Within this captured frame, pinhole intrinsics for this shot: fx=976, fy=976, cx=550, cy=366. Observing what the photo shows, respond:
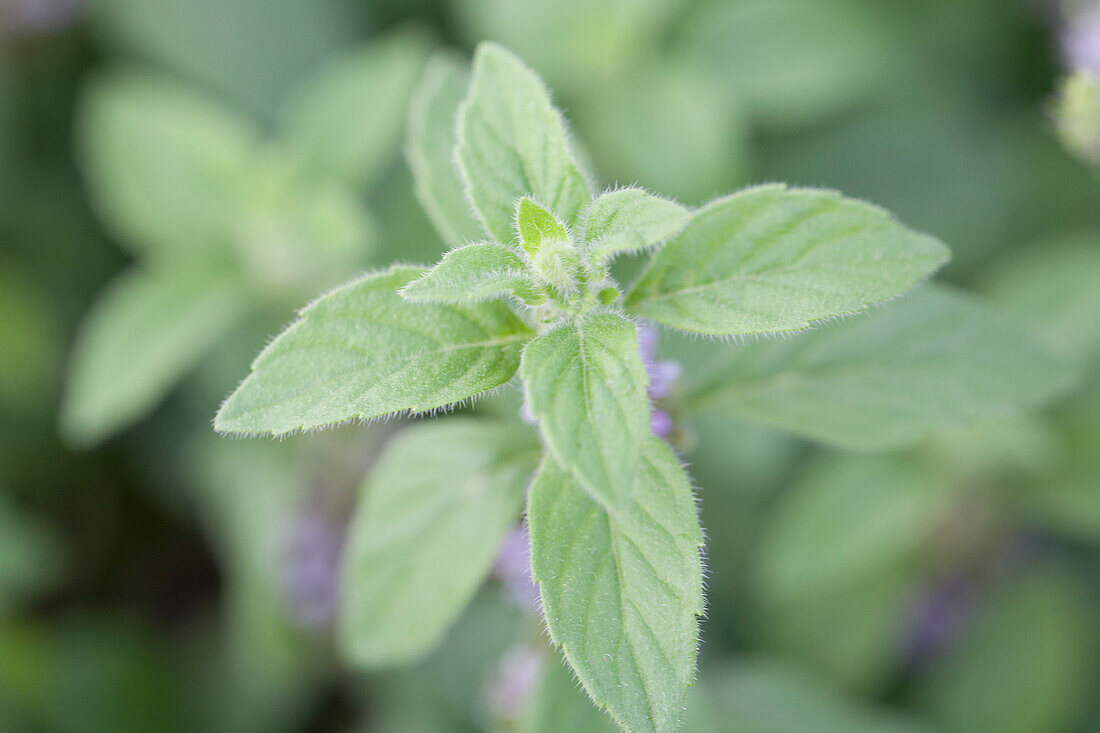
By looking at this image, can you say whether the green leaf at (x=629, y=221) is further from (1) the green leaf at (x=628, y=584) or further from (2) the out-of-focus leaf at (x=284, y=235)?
(2) the out-of-focus leaf at (x=284, y=235)

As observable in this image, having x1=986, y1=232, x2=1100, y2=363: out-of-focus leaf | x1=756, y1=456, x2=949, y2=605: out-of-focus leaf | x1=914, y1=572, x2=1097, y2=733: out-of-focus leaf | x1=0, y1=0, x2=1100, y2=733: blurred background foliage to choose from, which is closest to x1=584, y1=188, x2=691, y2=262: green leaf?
x1=0, y1=0, x2=1100, y2=733: blurred background foliage

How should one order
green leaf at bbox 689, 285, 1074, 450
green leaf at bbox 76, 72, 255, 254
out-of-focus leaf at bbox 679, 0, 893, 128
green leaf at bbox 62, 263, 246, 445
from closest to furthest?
green leaf at bbox 689, 285, 1074, 450, green leaf at bbox 62, 263, 246, 445, green leaf at bbox 76, 72, 255, 254, out-of-focus leaf at bbox 679, 0, 893, 128

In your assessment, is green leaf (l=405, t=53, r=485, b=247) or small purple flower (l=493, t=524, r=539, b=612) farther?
small purple flower (l=493, t=524, r=539, b=612)

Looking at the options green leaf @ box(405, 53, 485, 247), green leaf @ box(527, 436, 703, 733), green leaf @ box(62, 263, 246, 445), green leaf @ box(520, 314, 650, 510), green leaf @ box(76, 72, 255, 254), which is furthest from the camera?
green leaf @ box(76, 72, 255, 254)

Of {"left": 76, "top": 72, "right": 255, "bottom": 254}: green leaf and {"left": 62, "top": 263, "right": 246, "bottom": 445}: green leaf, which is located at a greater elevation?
{"left": 76, "top": 72, "right": 255, "bottom": 254}: green leaf

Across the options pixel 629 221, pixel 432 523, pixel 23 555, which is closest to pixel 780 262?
pixel 629 221

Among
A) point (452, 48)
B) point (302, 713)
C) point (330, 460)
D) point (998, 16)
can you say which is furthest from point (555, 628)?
point (998, 16)

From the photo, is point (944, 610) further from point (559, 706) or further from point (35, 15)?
point (35, 15)

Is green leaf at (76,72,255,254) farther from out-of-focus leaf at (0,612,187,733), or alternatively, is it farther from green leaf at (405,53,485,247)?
out-of-focus leaf at (0,612,187,733)

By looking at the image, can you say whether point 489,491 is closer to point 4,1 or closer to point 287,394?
point 287,394
